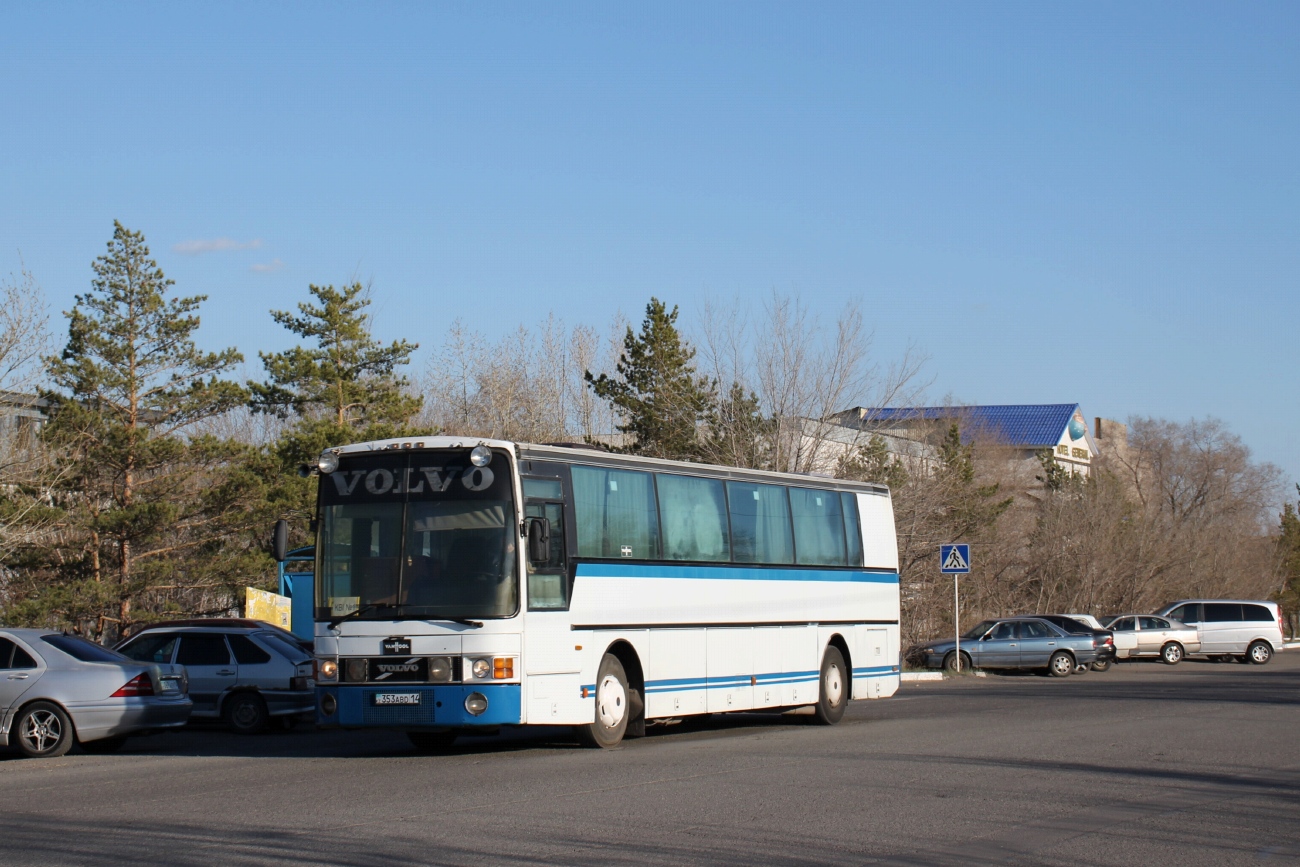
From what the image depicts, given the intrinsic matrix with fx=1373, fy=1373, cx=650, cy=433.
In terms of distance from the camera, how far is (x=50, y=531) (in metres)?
31.2

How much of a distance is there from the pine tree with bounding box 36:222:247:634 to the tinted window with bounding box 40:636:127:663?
16.9 m

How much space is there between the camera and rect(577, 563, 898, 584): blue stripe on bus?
49.9 feet

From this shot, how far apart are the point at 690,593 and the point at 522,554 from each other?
3.11 m

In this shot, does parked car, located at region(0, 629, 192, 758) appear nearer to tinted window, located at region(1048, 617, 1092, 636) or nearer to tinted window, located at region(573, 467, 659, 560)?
tinted window, located at region(573, 467, 659, 560)

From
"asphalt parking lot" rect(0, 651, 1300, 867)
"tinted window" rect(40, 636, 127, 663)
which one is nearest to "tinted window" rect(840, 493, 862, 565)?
"asphalt parking lot" rect(0, 651, 1300, 867)

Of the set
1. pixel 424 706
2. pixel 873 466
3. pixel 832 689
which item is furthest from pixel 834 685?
pixel 873 466

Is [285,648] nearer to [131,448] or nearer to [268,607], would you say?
[268,607]

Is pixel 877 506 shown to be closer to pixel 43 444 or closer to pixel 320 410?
pixel 43 444

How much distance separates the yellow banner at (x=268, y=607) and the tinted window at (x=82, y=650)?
28.1ft

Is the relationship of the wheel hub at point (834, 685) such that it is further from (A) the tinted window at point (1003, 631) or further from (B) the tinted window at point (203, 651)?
(A) the tinted window at point (1003, 631)

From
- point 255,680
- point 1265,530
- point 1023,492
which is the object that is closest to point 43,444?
point 255,680

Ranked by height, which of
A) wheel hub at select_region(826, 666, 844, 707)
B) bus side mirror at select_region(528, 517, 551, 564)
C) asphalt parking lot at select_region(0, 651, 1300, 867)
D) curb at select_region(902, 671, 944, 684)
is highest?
bus side mirror at select_region(528, 517, 551, 564)

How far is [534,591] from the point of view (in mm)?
14156

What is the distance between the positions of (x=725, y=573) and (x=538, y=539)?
3.98 meters
